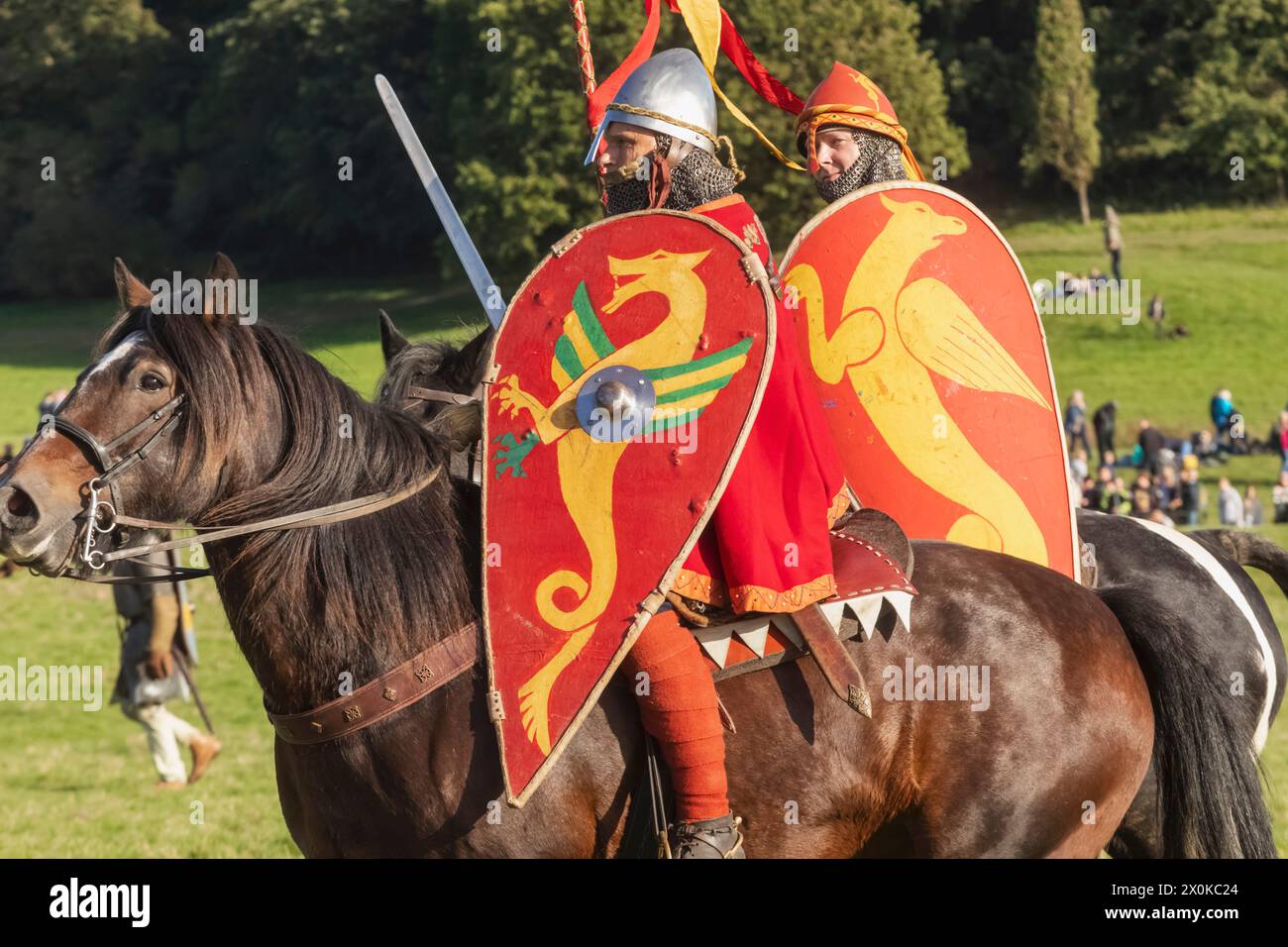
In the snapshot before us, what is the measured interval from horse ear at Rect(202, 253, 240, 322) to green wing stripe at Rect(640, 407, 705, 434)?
1141 millimetres

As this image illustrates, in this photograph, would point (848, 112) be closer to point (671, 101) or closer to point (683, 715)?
point (671, 101)

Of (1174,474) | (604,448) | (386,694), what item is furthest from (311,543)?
(1174,474)

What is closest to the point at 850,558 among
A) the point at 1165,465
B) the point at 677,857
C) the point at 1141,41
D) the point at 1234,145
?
the point at 677,857

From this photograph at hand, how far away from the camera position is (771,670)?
4.64 metres

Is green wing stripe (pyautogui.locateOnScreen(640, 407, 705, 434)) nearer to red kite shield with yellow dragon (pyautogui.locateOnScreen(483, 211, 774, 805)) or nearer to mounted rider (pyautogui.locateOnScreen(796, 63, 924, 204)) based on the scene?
red kite shield with yellow dragon (pyautogui.locateOnScreen(483, 211, 774, 805))

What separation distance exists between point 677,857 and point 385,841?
2.59 ft

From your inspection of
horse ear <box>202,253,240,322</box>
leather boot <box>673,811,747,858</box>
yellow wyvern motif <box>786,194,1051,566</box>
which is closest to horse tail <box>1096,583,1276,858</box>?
yellow wyvern motif <box>786,194,1051,566</box>

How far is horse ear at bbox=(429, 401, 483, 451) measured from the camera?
5031mm

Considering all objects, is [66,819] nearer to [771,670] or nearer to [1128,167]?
[771,670]

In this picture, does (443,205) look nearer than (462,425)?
No

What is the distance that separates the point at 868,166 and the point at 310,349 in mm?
2593

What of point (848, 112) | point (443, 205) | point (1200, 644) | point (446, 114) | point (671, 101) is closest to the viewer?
point (671, 101)

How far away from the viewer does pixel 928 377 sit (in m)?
5.80

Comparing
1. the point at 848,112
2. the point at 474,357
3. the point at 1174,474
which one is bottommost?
the point at 1174,474
